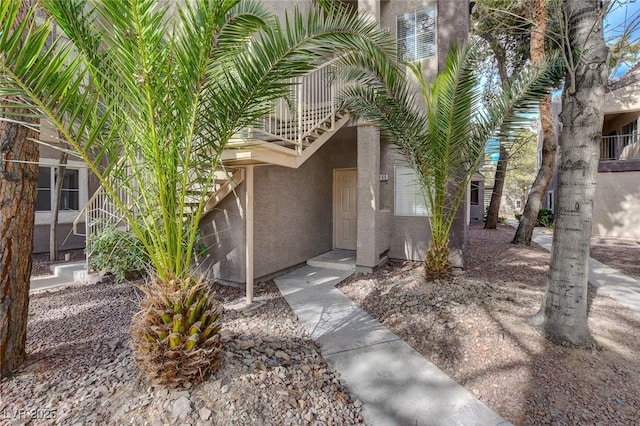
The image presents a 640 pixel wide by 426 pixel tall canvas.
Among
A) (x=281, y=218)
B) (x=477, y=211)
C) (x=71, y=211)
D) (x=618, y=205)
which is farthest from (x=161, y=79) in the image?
(x=477, y=211)

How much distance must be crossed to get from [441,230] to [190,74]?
16.0 ft

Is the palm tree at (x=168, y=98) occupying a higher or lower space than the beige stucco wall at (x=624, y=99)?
lower

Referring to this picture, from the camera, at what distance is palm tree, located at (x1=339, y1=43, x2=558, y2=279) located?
16.1ft

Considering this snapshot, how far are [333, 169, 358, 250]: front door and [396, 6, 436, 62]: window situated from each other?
11.1 ft

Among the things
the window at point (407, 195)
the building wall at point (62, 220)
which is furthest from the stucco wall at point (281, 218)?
the building wall at point (62, 220)

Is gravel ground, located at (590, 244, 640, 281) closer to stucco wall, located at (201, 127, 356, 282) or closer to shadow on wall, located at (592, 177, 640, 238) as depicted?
shadow on wall, located at (592, 177, 640, 238)

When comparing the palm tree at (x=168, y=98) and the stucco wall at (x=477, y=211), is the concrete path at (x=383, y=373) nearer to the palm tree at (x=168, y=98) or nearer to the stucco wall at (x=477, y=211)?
the palm tree at (x=168, y=98)

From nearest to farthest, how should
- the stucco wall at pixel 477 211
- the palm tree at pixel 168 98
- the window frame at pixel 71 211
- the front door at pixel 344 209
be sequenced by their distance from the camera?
the palm tree at pixel 168 98
the window frame at pixel 71 211
the front door at pixel 344 209
the stucco wall at pixel 477 211

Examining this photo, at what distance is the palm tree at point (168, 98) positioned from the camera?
7.38 ft

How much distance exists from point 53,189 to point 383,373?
410 inches

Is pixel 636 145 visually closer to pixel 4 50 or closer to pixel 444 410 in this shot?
pixel 444 410

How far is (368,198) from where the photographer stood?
686 cm

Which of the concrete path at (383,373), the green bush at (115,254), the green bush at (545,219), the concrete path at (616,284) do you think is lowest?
the concrete path at (383,373)

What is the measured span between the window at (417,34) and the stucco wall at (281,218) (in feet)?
7.53
